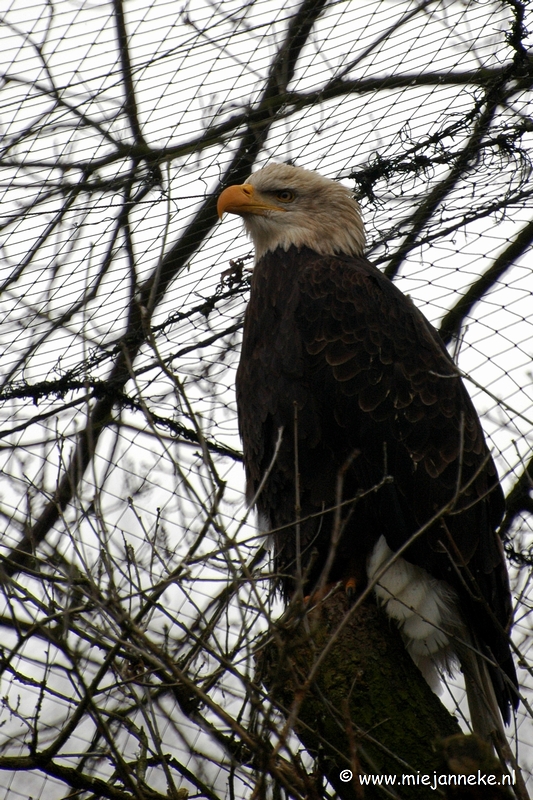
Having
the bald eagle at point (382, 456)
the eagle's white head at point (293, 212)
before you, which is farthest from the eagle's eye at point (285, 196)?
the bald eagle at point (382, 456)

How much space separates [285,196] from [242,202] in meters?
0.26

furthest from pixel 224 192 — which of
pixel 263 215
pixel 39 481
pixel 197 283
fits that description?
pixel 39 481

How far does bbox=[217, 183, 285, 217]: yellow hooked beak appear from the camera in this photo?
13.2ft

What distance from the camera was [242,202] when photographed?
4.05m

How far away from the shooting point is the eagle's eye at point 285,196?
418 cm

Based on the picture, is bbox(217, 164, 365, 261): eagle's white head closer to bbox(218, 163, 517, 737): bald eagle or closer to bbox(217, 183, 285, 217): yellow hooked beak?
bbox(217, 183, 285, 217): yellow hooked beak

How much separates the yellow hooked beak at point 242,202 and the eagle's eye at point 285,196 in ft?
0.21

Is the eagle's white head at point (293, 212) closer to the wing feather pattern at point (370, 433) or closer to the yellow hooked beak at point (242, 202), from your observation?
the yellow hooked beak at point (242, 202)

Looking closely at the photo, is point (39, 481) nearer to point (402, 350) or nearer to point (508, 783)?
point (402, 350)

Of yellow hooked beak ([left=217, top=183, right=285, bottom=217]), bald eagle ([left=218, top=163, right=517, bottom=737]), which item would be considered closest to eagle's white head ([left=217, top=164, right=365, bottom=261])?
yellow hooked beak ([left=217, top=183, right=285, bottom=217])

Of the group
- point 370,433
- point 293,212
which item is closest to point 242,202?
point 293,212

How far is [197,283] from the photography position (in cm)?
434

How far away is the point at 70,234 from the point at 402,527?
2087 mm

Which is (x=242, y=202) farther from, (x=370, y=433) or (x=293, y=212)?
(x=370, y=433)
